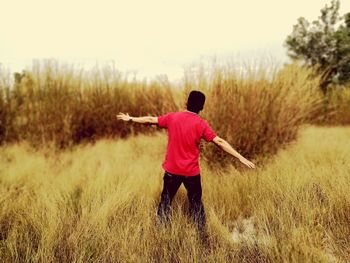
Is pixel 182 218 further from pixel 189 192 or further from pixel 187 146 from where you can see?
pixel 187 146

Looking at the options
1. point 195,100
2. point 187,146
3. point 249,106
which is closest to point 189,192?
point 187,146

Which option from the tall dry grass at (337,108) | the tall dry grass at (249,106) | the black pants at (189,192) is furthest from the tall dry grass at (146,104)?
the tall dry grass at (337,108)

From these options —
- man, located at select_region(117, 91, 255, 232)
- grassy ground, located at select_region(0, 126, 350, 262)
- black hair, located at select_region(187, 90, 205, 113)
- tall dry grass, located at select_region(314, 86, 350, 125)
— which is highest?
black hair, located at select_region(187, 90, 205, 113)

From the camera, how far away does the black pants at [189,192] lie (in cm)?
417

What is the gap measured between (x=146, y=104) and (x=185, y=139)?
833cm

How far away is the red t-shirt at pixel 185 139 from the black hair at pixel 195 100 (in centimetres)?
6

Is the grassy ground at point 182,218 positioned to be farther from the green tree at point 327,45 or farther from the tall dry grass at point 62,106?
the green tree at point 327,45

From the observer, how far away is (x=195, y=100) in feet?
13.5

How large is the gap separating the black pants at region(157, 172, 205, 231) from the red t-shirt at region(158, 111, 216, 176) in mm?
71

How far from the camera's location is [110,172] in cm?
649

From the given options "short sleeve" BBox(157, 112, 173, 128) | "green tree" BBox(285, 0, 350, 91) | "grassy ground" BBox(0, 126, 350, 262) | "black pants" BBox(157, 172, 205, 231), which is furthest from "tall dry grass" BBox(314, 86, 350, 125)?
"short sleeve" BBox(157, 112, 173, 128)

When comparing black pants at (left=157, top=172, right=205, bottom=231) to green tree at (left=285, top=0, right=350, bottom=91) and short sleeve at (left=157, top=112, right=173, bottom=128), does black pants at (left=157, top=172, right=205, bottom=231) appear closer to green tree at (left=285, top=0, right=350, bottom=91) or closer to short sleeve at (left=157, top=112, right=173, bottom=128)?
short sleeve at (left=157, top=112, right=173, bottom=128)

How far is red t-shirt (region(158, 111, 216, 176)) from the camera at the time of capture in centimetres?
409

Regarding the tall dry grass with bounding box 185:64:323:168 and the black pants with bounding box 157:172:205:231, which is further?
the tall dry grass with bounding box 185:64:323:168
